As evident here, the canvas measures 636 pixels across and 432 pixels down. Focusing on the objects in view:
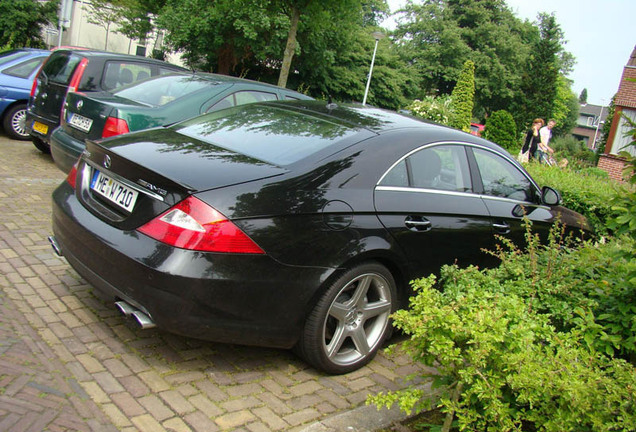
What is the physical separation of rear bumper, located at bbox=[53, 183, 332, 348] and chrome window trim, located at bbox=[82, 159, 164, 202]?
23cm

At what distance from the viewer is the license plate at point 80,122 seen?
6.35m

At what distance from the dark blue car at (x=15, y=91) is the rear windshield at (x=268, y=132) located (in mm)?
6942

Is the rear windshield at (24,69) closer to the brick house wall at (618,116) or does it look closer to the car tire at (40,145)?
the car tire at (40,145)

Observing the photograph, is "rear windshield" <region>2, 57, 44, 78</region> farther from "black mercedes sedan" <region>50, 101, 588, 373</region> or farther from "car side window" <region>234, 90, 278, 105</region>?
"black mercedes sedan" <region>50, 101, 588, 373</region>

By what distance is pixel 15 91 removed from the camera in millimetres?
9914

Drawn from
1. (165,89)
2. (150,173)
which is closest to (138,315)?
(150,173)

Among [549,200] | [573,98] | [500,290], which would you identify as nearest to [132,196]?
[500,290]

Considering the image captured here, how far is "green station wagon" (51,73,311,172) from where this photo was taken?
243 inches

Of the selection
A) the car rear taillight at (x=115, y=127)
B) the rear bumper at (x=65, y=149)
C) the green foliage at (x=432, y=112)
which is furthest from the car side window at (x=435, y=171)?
the green foliage at (x=432, y=112)

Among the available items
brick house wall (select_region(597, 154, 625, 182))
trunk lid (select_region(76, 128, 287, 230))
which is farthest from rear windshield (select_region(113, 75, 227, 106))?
brick house wall (select_region(597, 154, 625, 182))

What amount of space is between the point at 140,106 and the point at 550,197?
4.32m

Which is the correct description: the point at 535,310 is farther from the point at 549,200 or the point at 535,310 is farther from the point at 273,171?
the point at 549,200

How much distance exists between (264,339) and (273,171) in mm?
964

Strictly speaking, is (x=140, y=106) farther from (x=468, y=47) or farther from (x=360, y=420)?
(x=468, y=47)
